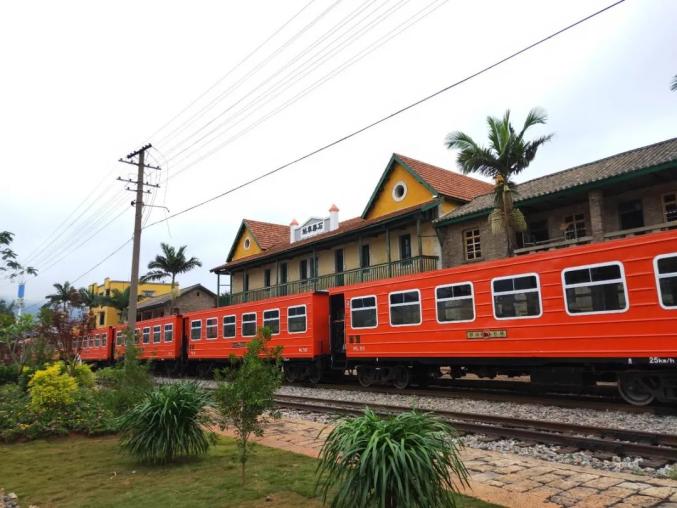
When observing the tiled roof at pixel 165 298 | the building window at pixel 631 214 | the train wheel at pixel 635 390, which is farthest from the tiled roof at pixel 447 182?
the tiled roof at pixel 165 298

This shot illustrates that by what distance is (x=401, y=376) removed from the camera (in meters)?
14.7

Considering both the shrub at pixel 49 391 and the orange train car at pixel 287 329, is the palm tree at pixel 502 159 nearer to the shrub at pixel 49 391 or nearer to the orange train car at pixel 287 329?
the orange train car at pixel 287 329

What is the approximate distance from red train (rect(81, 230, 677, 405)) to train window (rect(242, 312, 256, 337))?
5.72 ft

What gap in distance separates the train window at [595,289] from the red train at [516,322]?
20mm

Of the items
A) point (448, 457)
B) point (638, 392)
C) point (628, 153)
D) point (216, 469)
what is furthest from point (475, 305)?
point (628, 153)

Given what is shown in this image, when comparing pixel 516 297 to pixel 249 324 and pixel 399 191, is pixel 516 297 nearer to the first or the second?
pixel 249 324

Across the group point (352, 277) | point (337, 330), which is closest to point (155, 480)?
point (337, 330)

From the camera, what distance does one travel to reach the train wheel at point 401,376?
47.5ft

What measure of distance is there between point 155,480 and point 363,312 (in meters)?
9.84

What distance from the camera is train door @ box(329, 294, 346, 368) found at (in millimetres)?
16727

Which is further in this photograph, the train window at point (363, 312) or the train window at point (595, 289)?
the train window at point (363, 312)

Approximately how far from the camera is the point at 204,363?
24.2m

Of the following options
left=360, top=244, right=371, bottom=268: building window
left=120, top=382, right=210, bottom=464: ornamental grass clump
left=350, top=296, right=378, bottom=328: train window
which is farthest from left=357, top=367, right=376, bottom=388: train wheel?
left=360, top=244, right=371, bottom=268: building window

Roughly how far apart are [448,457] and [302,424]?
6076mm
